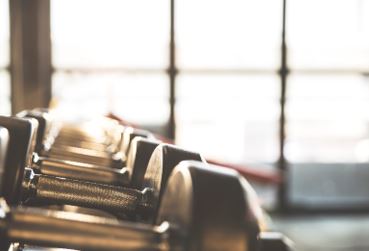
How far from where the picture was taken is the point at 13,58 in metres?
5.35

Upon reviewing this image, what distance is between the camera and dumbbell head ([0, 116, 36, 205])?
886mm

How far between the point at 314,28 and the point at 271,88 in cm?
70

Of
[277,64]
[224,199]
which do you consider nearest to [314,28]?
[277,64]

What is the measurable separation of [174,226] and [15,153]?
1.28 ft

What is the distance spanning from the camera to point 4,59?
538 centimetres

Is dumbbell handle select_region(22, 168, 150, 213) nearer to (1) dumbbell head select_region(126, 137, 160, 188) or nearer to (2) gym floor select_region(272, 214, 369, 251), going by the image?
(1) dumbbell head select_region(126, 137, 160, 188)

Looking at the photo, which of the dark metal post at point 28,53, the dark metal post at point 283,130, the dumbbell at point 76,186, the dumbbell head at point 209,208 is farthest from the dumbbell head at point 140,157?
the dark metal post at point 283,130

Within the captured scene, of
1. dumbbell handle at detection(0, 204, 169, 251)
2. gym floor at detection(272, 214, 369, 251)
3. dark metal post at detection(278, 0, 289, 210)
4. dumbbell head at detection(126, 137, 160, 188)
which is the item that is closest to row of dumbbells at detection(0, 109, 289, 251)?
dumbbell handle at detection(0, 204, 169, 251)

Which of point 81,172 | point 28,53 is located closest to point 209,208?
point 81,172

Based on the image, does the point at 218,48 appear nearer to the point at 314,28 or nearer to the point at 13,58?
the point at 314,28

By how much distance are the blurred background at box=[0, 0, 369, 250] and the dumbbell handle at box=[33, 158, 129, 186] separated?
4.05 m

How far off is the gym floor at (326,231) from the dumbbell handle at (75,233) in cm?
426

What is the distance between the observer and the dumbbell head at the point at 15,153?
0.89m

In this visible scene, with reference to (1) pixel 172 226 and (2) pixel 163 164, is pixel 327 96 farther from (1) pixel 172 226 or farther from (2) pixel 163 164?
(1) pixel 172 226
